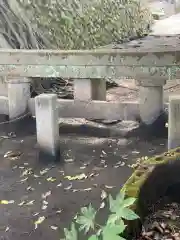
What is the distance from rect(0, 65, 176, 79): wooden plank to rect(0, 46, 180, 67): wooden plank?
2.2 inches

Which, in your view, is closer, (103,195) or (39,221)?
(39,221)

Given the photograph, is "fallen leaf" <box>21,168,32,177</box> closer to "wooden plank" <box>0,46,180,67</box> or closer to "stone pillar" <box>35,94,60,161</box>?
"stone pillar" <box>35,94,60,161</box>

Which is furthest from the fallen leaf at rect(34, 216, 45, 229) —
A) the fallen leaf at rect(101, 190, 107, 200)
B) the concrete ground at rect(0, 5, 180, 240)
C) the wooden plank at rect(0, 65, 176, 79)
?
the wooden plank at rect(0, 65, 176, 79)

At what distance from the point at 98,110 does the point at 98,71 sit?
0.80 meters

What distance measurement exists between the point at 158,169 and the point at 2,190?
7.19ft

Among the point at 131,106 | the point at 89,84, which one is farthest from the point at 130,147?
the point at 89,84

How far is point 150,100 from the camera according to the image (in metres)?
6.95

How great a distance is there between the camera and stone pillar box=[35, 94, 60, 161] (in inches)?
243

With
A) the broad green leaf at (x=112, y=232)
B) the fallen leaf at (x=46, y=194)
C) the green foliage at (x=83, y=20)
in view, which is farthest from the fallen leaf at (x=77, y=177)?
the green foliage at (x=83, y=20)

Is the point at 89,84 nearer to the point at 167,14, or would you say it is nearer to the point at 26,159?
the point at 26,159

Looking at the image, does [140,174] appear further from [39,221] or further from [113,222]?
[113,222]

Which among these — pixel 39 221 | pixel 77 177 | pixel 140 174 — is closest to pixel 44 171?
→ pixel 77 177

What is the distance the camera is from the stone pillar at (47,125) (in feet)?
20.3

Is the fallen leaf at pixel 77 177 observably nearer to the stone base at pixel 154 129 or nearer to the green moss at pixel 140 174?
the stone base at pixel 154 129
